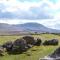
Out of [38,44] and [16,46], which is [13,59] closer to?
Result: [16,46]

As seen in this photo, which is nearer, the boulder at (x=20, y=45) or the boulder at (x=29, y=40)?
the boulder at (x=20, y=45)

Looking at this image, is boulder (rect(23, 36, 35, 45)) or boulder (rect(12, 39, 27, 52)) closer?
boulder (rect(12, 39, 27, 52))

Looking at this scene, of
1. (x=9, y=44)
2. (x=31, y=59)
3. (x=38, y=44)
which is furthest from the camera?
(x=38, y=44)

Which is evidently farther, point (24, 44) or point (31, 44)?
point (31, 44)

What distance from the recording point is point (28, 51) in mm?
59750

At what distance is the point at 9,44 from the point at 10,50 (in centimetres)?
227

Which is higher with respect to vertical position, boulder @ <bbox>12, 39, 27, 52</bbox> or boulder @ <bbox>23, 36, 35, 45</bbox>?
boulder @ <bbox>23, 36, 35, 45</bbox>

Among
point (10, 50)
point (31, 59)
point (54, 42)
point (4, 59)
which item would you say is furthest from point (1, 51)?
point (54, 42)

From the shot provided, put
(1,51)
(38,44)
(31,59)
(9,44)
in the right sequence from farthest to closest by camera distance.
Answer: (38,44) → (9,44) → (1,51) → (31,59)

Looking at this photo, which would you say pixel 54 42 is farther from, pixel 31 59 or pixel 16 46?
pixel 31 59

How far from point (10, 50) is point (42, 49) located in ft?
22.8

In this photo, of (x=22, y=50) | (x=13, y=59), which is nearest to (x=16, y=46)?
(x=22, y=50)

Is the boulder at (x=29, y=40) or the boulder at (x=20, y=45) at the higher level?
the boulder at (x=29, y=40)

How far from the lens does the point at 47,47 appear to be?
65.0m
